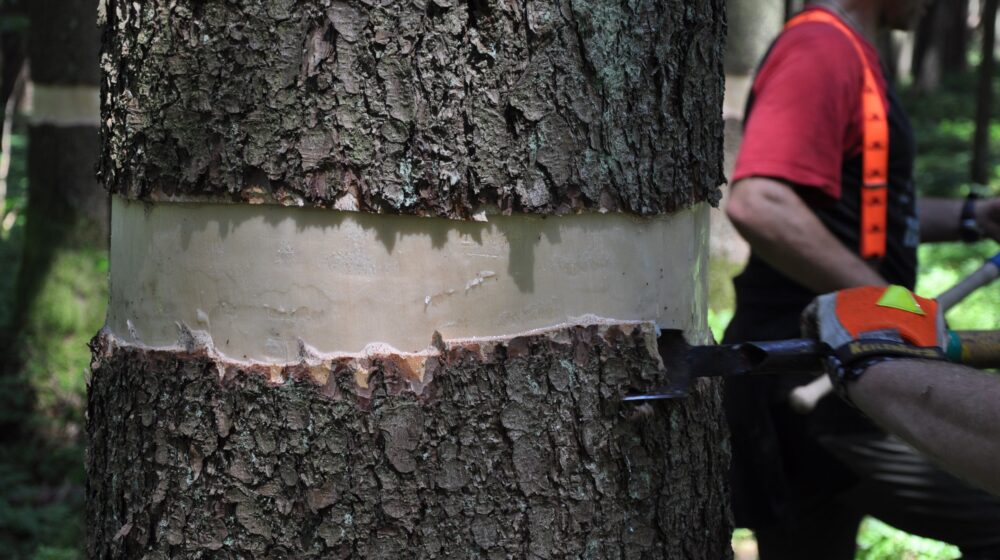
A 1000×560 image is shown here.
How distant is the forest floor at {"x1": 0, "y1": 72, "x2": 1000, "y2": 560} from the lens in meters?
4.14

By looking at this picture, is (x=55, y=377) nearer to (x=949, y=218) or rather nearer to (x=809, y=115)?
(x=809, y=115)

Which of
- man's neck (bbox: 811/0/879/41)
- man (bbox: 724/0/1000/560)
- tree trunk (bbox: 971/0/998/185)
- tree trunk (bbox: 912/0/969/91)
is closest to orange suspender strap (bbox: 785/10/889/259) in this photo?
man (bbox: 724/0/1000/560)

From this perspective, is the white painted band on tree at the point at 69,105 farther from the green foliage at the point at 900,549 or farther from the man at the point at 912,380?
the man at the point at 912,380

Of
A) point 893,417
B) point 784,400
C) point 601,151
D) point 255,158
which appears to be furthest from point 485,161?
point 784,400

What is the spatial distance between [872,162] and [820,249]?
33cm

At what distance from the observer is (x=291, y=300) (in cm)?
130

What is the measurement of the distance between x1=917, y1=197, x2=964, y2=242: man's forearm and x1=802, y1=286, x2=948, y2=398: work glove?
1572 millimetres

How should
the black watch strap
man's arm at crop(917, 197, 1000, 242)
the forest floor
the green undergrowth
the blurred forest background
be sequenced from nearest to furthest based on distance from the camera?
1. the black watch strap
2. man's arm at crop(917, 197, 1000, 242)
3. the forest floor
4. the green undergrowth
5. the blurred forest background

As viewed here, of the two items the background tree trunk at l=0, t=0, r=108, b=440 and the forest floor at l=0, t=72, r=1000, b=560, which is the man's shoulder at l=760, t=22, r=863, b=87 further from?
the background tree trunk at l=0, t=0, r=108, b=440

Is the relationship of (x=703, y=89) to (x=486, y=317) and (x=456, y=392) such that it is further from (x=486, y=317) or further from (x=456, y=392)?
(x=456, y=392)

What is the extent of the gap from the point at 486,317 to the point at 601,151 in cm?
29

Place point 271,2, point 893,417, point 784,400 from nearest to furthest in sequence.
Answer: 1. point 271,2
2. point 893,417
3. point 784,400

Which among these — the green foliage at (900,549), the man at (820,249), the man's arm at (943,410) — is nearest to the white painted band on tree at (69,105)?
the man at (820,249)

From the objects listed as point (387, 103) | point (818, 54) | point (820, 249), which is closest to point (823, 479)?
point (820, 249)
